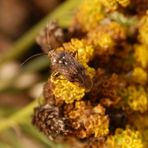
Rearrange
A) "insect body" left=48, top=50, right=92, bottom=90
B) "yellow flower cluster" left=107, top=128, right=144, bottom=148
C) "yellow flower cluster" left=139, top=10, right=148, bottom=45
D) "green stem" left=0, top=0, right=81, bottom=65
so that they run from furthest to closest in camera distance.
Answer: "green stem" left=0, top=0, right=81, bottom=65, "yellow flower cluster" left=139, top=10, right=148, bottom=45, "yellow flower cluster" left=107, top=128, right=144, bottom=148, "insect body" left=48, top=50, right=92, bottom=90

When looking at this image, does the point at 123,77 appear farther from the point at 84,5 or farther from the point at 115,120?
the point at 84,5

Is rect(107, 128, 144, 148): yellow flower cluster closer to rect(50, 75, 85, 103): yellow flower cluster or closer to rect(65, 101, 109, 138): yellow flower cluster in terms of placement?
rect(65, 101, 109, 138): yellow flower cluster

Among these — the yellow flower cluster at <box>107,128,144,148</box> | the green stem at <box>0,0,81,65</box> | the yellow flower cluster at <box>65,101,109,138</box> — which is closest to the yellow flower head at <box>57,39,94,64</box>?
the yellow flower cluster at <box>65,101,109,138</box>

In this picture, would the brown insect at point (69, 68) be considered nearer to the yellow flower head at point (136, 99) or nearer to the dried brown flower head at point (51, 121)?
the dried brown flower head at point (51, 121)

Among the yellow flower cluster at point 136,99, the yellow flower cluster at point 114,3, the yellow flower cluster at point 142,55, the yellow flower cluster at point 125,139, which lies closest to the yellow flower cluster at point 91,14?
the yellow flower cluster at point 114,3

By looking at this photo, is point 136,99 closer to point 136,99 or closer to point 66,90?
point 136,99

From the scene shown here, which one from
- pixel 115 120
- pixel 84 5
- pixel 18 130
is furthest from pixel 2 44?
pixel 115 120
